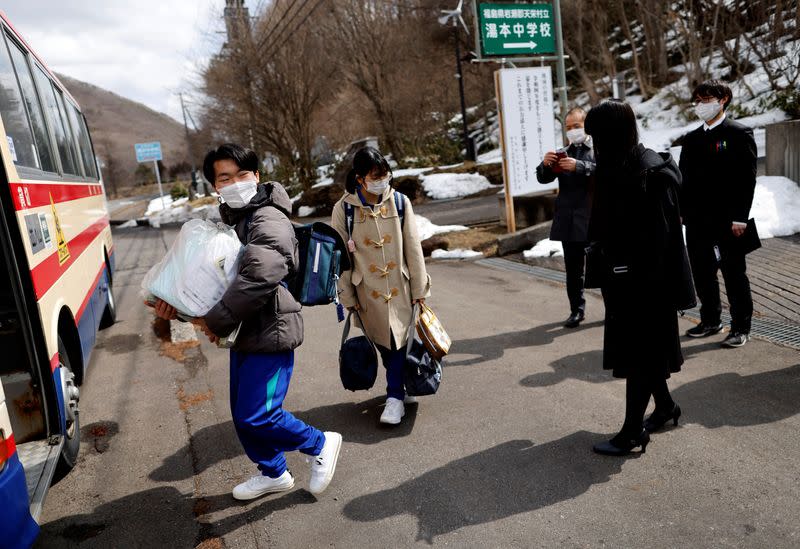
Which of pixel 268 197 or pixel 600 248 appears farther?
pixel 600 248

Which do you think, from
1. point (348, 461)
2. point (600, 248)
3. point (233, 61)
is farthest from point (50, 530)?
point (233, 61)

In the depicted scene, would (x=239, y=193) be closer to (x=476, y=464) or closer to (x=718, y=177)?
(x=476, y=464)

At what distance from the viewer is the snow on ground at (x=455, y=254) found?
9470 mm

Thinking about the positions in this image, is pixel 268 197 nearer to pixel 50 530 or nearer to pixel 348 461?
pixel 348 461

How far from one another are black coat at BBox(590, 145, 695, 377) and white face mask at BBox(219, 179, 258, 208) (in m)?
1.73

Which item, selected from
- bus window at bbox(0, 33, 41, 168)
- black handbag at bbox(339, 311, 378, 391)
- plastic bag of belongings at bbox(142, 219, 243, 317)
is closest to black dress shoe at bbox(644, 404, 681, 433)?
black handbag at bbox(339, 311, 378, 391)

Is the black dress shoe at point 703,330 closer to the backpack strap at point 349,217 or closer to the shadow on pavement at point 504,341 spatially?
the shadow on pavement at point 504,341

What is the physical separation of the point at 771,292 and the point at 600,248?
3.70 metres

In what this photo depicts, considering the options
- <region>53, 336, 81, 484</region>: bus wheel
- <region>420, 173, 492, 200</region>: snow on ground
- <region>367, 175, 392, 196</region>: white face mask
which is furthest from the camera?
<region>420, 173, 492, 200</region>: snow on ground

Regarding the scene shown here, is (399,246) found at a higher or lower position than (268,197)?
lower

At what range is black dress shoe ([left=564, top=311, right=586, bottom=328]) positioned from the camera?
555cm

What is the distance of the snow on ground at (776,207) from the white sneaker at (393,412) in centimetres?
630

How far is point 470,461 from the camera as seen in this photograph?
329 centimetres

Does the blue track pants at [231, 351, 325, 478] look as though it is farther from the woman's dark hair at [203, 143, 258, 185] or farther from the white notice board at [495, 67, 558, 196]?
the white notice board at [495, 67, 558, 196]
